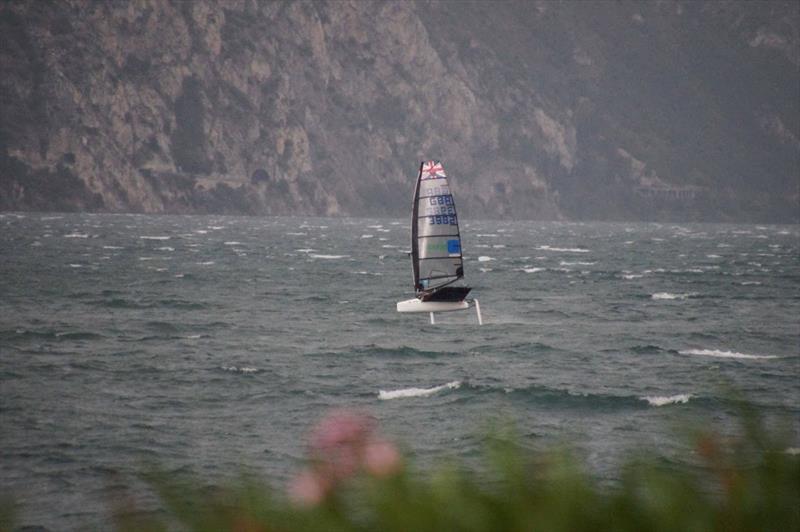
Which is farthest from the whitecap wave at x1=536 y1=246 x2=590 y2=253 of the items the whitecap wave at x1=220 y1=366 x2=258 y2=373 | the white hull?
the whitecap wave at x1=220 y1=366 x2=258 y2=373

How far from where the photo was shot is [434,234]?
41.7 meters

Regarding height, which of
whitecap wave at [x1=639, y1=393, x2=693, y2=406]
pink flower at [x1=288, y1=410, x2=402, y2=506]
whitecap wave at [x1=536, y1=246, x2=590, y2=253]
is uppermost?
pink flower at [x1=288, y1=410, x2=402, y2=506]

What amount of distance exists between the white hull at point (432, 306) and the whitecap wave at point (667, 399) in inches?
539

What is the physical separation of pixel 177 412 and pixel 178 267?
5002 cm

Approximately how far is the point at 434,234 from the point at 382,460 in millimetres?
40084

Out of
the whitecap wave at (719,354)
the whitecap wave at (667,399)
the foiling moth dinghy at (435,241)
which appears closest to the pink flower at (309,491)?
the whitecap wave at (667,399)

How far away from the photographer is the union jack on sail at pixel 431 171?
4192 cm

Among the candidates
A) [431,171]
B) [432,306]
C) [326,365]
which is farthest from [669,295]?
[326,365]

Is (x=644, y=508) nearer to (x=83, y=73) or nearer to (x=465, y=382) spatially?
(x=465, y=382)

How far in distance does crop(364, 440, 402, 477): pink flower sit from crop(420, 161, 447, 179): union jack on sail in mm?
40192

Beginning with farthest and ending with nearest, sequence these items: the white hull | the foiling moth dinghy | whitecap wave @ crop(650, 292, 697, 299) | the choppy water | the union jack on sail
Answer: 1. whitecap wave @ crop(650, 292, 697, 299)
2. the union jack on sail
3. the foiling moth dinghy
4. the white hull
5. the choppy water

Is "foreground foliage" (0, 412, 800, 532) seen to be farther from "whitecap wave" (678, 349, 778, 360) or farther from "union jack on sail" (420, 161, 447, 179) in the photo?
"union jack on sail" (420, 161, 447, 179)

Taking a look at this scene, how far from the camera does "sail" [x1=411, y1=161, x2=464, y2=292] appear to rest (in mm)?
41562

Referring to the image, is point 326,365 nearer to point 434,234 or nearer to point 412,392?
point 412,392
